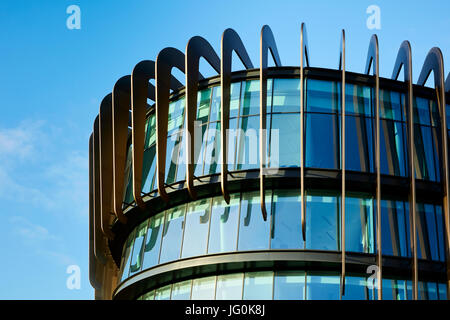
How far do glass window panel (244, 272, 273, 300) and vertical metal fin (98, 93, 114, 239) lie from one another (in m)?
6.55

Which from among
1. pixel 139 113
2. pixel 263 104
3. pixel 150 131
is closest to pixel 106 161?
pixel 150 131

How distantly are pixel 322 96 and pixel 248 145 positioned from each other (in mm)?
3519

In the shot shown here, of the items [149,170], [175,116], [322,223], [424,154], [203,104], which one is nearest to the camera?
[322,223]

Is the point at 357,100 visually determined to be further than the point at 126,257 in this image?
No

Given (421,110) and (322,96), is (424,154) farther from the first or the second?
(322,96)

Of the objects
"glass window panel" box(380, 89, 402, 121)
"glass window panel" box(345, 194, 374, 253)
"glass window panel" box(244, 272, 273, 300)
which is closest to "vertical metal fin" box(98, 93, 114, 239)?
"glass window panel" box(244, 272, 273, 300)

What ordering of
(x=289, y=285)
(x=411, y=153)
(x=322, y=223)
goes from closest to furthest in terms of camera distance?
(x=289, y=285), (x=322, y=223), (x=411, y=153)

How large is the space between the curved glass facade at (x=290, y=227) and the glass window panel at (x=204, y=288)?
97cm

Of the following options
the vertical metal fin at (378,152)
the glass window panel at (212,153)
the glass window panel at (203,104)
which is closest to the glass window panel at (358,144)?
the vertical metal fin at (378,152)

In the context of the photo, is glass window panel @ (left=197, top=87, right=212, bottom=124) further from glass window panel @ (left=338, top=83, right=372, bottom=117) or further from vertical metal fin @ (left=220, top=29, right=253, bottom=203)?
glass window panel @ (left=338, top=83, right=372, bottom=117)

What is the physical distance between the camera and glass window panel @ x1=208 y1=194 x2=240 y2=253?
2619cm

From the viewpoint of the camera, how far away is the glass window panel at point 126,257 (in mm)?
29156

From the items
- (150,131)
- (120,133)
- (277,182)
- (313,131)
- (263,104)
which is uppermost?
(150,131)

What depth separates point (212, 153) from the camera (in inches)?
1086
